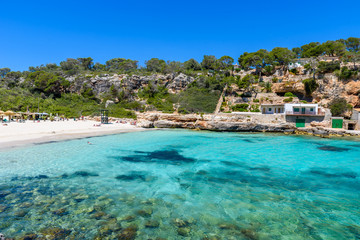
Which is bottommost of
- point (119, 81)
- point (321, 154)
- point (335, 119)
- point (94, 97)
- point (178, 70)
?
point (321, 154)

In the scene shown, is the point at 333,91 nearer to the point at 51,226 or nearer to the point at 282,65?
the point at 282,65

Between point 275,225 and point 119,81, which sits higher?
point 119,81

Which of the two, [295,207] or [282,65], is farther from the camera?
[282,65]

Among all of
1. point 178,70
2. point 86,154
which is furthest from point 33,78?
point 86,154

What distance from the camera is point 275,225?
4.99m

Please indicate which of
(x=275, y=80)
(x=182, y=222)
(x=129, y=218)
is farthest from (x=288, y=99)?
(x=129, y=218)

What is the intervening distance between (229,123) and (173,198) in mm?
23828

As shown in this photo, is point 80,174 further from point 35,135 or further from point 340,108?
point 340,108

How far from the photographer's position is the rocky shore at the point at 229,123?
94.2ft

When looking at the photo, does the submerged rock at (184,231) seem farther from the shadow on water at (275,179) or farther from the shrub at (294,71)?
the shrub at (294,71)

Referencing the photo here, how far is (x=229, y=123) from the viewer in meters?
29.0

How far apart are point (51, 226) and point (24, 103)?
1927 inches

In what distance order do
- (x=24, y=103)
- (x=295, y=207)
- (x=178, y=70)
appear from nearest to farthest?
1. (x=295, y=207)
2. (x=24, y=103)
3. (x=178, y=70)

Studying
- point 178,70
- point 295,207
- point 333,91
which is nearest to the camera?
point 295,207
